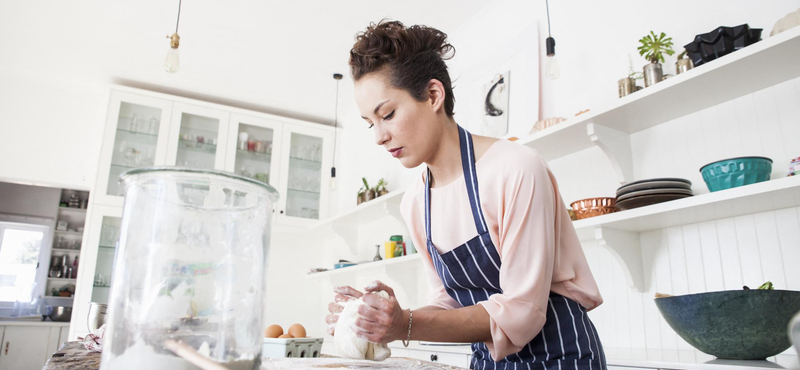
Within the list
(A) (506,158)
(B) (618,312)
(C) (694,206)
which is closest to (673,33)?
(C) (694,206)

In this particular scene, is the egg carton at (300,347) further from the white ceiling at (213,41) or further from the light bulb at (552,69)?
the white ceiling at (213,41)

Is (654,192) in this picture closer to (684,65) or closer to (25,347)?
(684,65)

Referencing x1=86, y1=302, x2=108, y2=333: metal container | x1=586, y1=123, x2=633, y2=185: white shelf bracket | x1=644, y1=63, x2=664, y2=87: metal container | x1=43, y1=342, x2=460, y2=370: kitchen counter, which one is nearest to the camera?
x1=43, y1=342, x2=460, y2=370: kitchen counter

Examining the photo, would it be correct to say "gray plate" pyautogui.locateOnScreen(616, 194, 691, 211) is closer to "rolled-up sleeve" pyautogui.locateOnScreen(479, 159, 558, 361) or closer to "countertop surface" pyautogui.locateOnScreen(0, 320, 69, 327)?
"rolled-up sleeve" pyautogui.locateOnScreen(479, 159, 558, 361)

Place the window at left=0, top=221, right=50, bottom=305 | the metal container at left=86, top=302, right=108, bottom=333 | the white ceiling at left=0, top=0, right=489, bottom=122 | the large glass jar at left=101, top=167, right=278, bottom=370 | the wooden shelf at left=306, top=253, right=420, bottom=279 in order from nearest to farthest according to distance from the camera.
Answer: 1. the large glass jar at left=101, top=167, right=278, bottom=370
2. the metal container at left=86, top=302, right=108, bottom=333
3. the wooden shelf at left=306, top=253, right=420, bottom=279
4. the white ceiling at left=0, top=0, right=489, bottom=122
5. the window at left=0, top=221, right=50, bottom=305

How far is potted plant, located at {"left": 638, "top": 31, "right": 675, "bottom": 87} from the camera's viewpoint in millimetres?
1828

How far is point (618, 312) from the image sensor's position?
6.61 feet

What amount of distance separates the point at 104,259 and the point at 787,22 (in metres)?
4.13

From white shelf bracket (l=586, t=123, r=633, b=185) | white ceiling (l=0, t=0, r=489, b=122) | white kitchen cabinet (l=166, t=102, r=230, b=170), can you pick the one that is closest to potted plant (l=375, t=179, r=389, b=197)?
white ceiling (l=0, t=0, r=489, b=122)

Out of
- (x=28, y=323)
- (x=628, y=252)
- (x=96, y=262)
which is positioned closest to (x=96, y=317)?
(x=628, y=252)

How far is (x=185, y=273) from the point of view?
543 mm

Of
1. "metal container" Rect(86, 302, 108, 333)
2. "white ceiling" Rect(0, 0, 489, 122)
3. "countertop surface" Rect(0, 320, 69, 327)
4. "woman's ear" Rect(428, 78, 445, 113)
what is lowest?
"countertop surface" Rect(0, 320, 69, 327)

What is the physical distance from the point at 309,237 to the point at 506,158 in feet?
12.3

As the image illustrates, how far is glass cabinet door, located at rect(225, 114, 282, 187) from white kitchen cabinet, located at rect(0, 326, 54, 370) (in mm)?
3089
